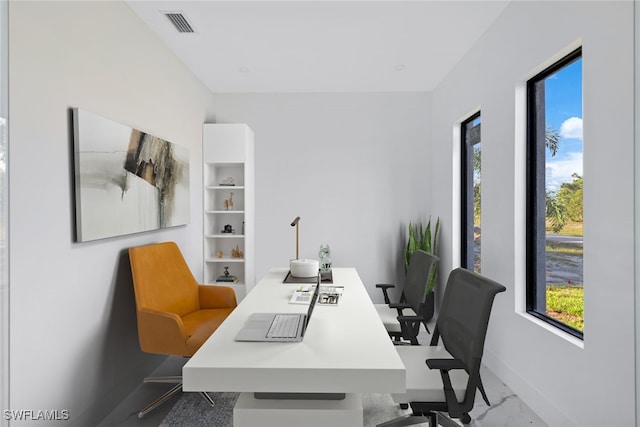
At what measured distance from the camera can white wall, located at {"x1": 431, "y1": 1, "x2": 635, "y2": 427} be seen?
1.53m

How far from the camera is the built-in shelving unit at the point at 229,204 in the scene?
3.94 metres

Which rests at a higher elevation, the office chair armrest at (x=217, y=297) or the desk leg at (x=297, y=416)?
the office chair armrest at (x=217, y=297)

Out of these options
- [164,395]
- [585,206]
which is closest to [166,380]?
[164,395]

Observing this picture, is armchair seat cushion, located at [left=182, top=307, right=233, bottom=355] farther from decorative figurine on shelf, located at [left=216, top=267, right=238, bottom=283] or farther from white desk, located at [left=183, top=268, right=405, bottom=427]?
decorative figurine on shelf, located at [left=216, top=267, right=238, bottom=283]

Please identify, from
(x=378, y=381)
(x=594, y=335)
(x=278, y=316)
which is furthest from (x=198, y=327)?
(x=594, y=335)

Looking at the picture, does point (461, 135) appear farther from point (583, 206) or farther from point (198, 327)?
point (198, 327)

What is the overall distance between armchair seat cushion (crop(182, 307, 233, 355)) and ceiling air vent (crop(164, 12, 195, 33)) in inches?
83.2

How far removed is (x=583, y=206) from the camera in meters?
1.78

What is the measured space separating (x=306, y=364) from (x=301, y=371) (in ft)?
0.12

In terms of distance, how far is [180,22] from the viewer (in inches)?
104

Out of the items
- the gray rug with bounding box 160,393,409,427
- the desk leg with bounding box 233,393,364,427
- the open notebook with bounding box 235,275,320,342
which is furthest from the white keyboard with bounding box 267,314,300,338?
the gray rug with bounding box 160,393,409,427

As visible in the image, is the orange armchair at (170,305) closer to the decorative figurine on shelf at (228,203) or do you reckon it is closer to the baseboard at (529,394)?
the decorative figurine on shelf at (228,203)

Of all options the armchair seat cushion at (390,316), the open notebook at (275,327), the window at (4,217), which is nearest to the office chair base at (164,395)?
the window at (4,217)

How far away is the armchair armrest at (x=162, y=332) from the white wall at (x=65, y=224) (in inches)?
9.4
